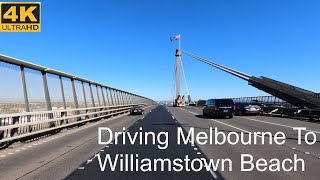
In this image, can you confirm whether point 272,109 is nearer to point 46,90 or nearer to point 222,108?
point 222,108

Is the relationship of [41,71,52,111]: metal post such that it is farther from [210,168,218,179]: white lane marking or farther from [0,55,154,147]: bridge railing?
[210,168,218,179]: white lane marking

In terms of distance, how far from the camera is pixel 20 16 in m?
15.4

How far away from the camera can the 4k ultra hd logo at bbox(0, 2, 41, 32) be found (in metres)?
15.1

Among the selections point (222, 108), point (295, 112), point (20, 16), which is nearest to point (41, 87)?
point (20, 16)

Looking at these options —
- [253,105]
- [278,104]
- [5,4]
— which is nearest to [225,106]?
[253,105]

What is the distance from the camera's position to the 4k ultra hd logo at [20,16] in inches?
595

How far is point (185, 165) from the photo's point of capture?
10.2m

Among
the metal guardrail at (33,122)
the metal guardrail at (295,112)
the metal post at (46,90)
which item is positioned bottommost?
the metal guardrail at (295,112)

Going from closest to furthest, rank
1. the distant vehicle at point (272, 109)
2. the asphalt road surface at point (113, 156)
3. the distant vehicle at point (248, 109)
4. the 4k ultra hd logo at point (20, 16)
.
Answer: the asphalt road surface at point (113, 156)
the 4k ultra hd logo at point (20, 16)
the distant vehicle at point (272, 109)
the distant vehicle at point (248, 109)

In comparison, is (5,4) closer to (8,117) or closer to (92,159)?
(8,117)

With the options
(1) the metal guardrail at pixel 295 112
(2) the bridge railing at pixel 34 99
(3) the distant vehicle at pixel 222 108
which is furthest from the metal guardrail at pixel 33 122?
(1) the metal guardrail at pixel 295 112

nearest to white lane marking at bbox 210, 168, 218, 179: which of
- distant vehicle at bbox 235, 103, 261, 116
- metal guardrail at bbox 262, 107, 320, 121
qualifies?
metal guardrail at bbox 262, 107, 320, 121

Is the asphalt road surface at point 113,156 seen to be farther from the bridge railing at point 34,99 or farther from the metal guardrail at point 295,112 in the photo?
the metal guardrail at point 295,112

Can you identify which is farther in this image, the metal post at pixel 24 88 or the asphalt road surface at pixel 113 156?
the metal post at pixel 24 88
